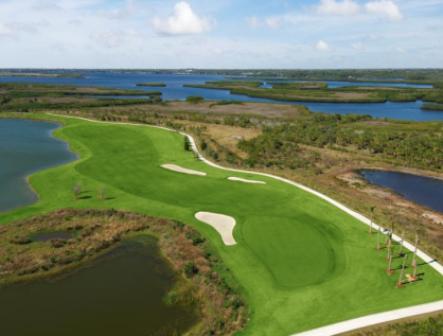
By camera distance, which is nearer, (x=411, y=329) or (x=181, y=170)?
(x=411, y=329)

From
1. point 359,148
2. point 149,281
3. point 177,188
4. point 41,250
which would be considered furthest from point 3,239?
point 359,148

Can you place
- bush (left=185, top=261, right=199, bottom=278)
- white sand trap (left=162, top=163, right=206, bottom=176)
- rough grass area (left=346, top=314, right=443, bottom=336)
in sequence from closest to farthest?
1. rough grass area (left=346, top=314, right=443, bottom=336)
2. bush (left=185, top=261, right=199, bottom=278)
3. white sand trap (left=162, top=163, right=206, bottom=176)

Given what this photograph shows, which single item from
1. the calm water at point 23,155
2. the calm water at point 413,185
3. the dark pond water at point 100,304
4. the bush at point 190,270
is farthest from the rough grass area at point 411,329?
the calm water at point 23,155

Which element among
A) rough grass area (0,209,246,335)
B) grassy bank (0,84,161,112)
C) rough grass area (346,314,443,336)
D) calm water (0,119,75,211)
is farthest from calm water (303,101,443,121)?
rough grass area (346,314,443,336)

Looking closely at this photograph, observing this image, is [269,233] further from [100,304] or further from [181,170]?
[181,170]

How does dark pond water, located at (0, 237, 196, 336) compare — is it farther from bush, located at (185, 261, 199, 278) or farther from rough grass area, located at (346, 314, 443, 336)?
rough grass area, located at (346, 314, 443, 336)

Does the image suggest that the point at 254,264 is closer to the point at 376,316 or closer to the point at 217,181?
the point at 376,316

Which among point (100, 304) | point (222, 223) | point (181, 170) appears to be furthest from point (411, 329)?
point (181, 170)
